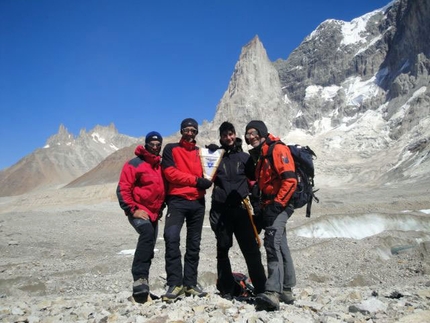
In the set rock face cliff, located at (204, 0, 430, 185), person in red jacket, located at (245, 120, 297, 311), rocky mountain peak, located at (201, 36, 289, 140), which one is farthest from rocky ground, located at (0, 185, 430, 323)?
rocky mountain peak, located at (201, 36, 289, 140)

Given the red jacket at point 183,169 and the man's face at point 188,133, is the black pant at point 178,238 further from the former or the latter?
the man's face at point 188,133

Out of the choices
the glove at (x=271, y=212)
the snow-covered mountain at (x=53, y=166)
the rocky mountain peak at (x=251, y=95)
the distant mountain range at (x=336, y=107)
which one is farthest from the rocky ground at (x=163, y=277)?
the rocky mountain peak at (x=251, y=95)

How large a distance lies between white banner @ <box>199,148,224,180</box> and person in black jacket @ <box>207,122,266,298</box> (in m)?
0.08

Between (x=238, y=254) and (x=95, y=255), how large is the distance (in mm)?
5629

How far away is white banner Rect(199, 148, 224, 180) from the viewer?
5.12 m

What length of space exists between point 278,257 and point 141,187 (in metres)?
2.09

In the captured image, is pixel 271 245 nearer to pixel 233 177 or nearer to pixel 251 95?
pixel 233 177

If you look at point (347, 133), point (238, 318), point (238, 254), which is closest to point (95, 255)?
point (238, 254)

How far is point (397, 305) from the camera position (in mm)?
4352

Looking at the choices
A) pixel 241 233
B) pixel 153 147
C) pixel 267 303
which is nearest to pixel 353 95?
pixel 153 147

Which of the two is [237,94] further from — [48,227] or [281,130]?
[48,227]

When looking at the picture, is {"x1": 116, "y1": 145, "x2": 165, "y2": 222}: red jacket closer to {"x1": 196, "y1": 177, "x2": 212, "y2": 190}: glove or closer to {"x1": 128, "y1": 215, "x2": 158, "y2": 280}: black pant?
{"x1": 128, "y1": 215, "x2": 158, "y2": 280}: black pant

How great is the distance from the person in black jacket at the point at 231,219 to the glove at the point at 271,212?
0.94 feet

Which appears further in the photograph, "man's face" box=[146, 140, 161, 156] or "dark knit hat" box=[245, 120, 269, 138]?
"man's face" box=[146, 140, 161, 156]
